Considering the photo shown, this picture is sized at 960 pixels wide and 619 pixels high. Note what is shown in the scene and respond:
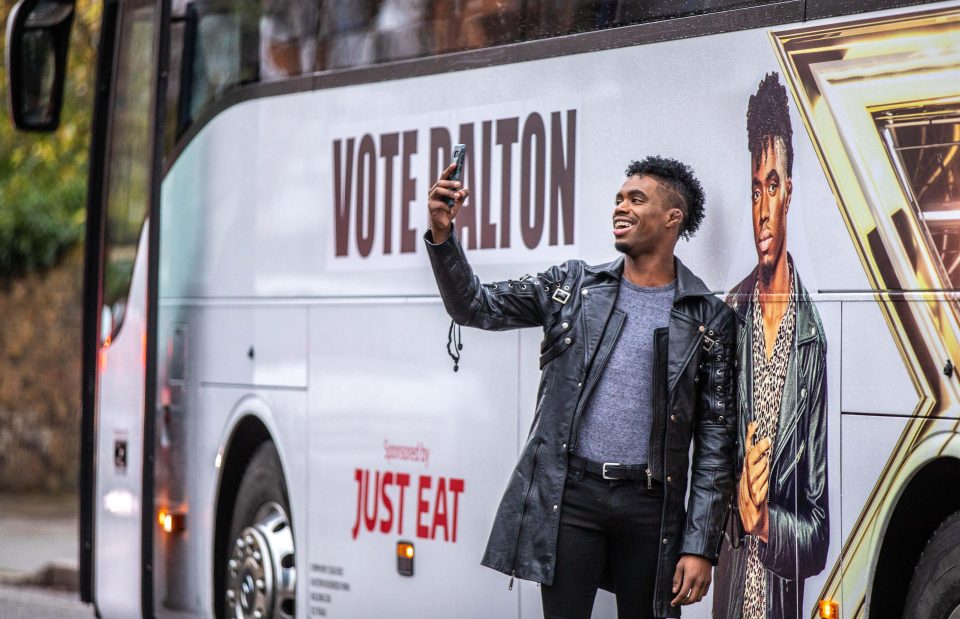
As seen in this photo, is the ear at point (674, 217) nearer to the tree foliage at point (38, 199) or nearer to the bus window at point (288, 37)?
the bus window at point (288, 37)

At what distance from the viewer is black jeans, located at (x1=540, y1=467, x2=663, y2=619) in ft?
15.1

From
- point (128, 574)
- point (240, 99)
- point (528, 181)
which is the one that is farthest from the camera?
point (128, 574)

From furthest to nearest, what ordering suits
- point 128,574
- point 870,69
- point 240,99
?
1. point 128,574
2. point 240,99
3. point 870,69

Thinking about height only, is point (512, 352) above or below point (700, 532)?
above

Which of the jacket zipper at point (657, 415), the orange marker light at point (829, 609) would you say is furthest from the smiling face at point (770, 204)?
the orange marker light at point (829, 609)

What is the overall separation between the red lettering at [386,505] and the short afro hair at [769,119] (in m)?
2.18

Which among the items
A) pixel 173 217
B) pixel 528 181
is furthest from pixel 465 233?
pixel 173 217

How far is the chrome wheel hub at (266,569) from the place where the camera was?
6668 mm

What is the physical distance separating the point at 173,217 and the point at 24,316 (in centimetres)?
1006

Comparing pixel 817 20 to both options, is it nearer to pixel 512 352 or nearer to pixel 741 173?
pixel 741 173

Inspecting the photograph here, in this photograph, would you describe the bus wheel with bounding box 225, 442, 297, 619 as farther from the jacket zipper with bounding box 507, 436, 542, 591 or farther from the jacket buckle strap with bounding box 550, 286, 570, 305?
the jacket buckle strap with bounding box 550, 286, 570, 305

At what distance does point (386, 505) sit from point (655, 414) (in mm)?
1796

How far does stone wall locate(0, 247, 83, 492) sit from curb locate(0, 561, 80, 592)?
15.9ft

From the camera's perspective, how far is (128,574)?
745 cm
